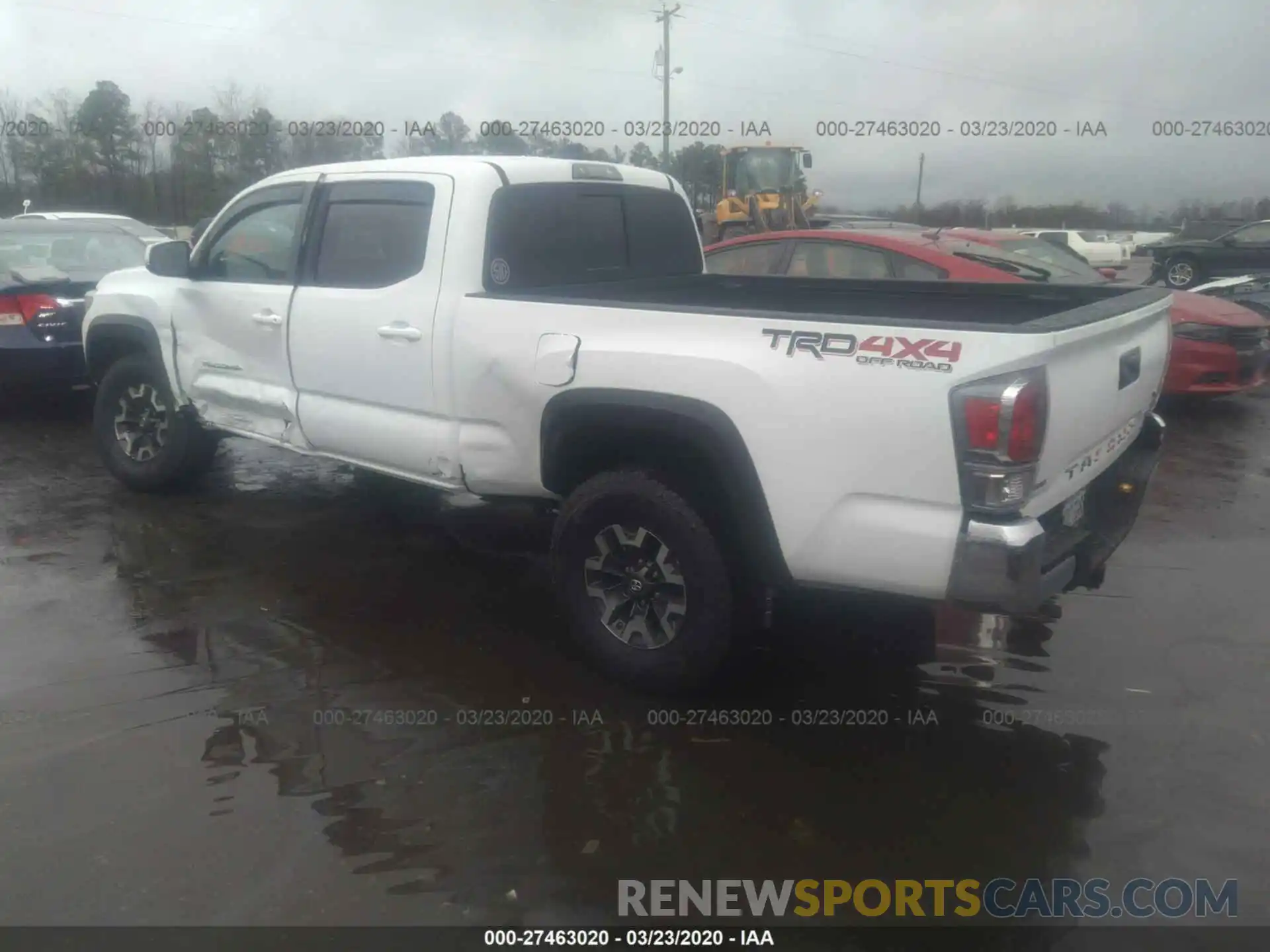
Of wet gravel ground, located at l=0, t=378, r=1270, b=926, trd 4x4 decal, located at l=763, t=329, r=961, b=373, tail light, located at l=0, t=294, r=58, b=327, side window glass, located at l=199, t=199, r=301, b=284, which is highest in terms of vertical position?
side window glass, located at l=199, t=199, r=301, b=284

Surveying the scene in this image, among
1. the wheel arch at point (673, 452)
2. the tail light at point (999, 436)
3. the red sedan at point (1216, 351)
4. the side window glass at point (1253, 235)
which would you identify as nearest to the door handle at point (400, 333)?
the wheel arch at point (673, 452)

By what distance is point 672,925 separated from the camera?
9.16ft

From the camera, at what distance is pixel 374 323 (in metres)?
4.53

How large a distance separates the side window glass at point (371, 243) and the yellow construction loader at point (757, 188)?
56.0ft

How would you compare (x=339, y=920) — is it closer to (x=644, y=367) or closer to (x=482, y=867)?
(x=482, y=867)

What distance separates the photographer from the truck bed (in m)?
3.86

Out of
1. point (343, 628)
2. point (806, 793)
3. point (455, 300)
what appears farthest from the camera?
point (343, 628)

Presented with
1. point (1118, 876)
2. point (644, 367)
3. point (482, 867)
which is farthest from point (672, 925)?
point (644, 367)

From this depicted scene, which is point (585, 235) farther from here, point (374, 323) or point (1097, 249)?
point (1097, 249)

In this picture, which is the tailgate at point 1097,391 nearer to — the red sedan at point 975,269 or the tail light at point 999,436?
the tail light at point 999,436

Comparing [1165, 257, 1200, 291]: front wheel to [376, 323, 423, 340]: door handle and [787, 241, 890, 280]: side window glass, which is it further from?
[376, 323, 423, 340]: door handle

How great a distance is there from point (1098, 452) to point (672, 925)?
2158 millimetres

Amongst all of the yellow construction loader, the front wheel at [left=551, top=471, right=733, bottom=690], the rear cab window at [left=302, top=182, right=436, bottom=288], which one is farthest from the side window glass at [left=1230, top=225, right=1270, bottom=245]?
the front wheel at [left=551, top=471, right=733, bottom=690]

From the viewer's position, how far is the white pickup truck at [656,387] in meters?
3.07
